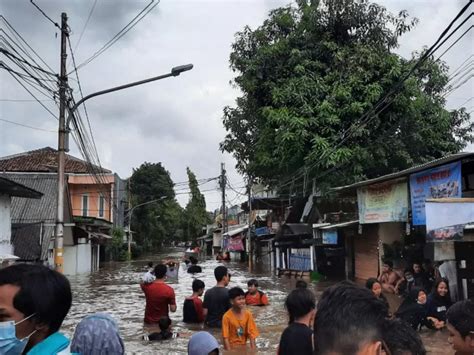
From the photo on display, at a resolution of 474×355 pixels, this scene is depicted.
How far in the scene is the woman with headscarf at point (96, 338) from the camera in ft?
11.2

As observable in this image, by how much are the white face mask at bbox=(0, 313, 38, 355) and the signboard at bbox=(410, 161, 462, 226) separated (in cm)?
1108

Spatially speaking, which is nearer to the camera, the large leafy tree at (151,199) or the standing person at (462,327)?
the standing person at (462,327)

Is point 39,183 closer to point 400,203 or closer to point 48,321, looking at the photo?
point 400,203

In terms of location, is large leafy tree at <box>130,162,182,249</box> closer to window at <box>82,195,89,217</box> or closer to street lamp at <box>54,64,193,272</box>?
window at <box>82,195,89,217</box>

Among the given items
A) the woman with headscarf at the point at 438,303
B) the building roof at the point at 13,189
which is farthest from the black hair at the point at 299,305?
the building roof at the point at 13,189

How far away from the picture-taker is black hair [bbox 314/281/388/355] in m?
1.79

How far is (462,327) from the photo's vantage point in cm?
330

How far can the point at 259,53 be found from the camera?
21.9m

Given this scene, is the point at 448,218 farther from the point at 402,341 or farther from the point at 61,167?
the point at 61,167

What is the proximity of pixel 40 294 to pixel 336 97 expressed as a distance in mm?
18773

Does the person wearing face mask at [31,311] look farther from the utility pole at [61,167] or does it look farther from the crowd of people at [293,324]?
the utility pole at [61,167]

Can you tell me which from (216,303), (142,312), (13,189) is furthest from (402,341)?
(13,189)

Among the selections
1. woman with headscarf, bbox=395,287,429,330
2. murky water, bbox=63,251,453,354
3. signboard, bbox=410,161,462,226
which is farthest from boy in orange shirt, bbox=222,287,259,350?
signboard, bbox=410,161,462,226

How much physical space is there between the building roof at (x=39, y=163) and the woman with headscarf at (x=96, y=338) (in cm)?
3304
